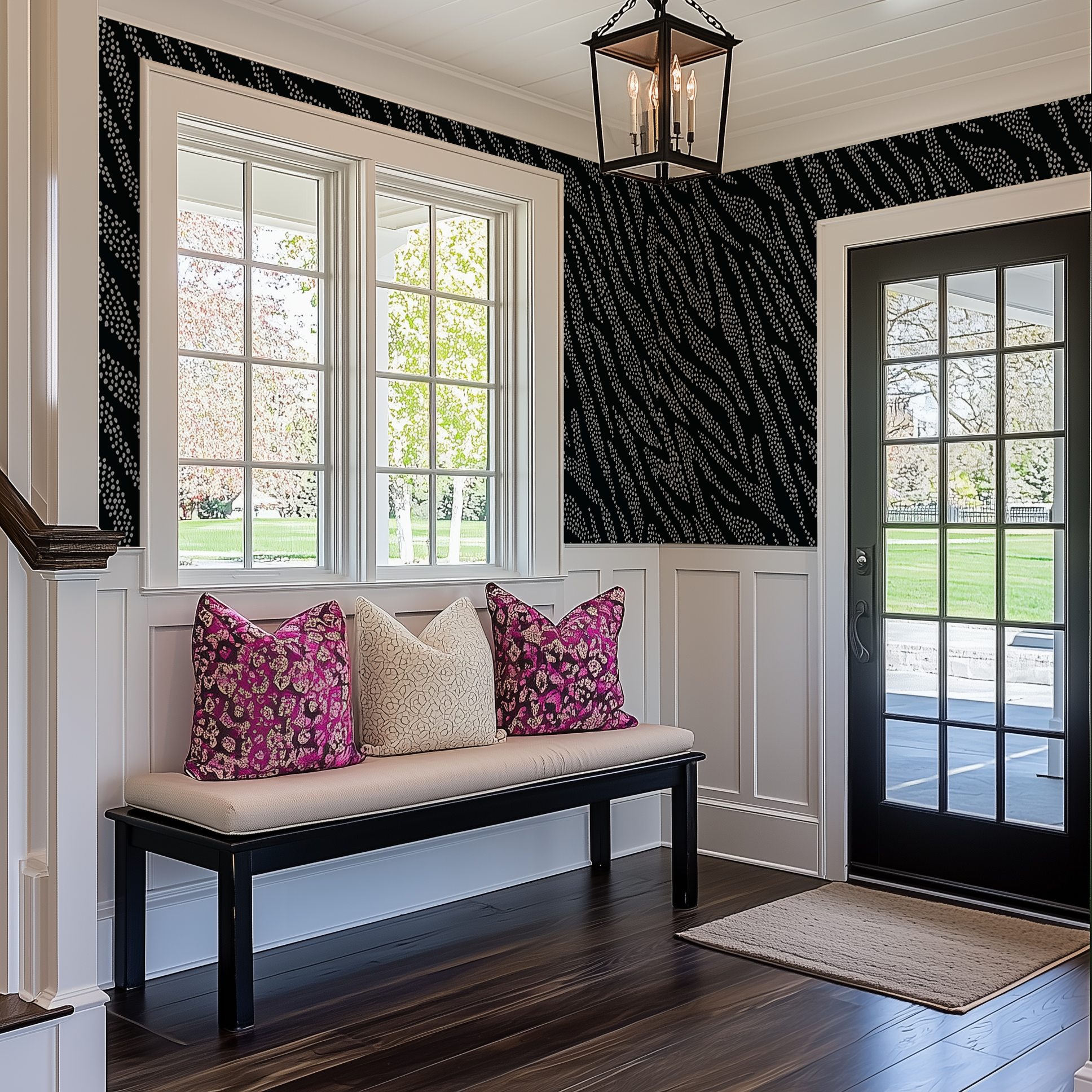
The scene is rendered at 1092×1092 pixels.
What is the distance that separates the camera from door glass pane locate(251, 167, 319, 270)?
3723 millimetres

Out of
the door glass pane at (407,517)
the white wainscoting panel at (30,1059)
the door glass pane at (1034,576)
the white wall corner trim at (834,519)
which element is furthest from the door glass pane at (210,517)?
the door glass pane at (1034,576)

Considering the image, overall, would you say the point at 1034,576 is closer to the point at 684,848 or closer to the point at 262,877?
the point at 684,848

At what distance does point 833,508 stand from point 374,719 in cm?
183

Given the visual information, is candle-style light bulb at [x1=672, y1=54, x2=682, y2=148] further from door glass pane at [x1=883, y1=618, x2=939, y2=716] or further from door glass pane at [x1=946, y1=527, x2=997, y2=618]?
door glass pane at [x1=883, y1=618, x2=939, y2=716]

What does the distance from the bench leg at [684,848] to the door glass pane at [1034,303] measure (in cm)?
184

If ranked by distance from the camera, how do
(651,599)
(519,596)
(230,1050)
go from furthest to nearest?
(651,599) < (519,596) < (230,1050)

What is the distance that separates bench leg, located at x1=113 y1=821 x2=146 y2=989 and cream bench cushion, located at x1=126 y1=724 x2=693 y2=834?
12 centimetres

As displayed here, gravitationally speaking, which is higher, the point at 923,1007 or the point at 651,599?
the point at 651,599

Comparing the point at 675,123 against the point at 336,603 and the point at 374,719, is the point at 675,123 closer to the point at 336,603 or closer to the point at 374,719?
the point at 336,603

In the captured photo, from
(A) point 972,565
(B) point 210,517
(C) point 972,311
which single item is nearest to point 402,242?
(B) point 210,517

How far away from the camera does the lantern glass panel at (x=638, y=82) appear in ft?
8.53

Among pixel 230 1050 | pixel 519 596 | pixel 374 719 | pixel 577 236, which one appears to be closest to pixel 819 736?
pixel 519 596

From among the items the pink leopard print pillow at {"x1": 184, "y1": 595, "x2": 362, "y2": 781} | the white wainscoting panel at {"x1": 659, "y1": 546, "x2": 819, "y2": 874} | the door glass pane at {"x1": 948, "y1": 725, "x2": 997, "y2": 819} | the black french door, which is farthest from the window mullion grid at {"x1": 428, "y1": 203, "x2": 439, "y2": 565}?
the door glass pane at {"x1": 948, "y1": 725, "x2": 997, "y2": 819}

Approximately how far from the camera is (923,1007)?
316 cm
